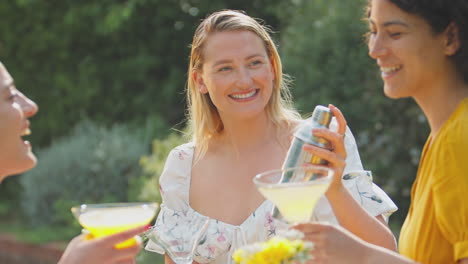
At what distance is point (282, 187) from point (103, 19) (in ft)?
25.7

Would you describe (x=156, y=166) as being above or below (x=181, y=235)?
below

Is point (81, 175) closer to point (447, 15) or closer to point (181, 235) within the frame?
point (181, 235)

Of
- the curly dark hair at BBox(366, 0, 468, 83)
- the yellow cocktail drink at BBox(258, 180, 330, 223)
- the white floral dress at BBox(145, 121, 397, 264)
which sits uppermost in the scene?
the curly dark hair at BBox(366, 0, 468, 83)

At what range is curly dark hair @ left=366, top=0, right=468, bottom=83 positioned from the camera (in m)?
1.99

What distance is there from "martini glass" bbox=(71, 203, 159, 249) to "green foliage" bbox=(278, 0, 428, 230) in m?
4.58

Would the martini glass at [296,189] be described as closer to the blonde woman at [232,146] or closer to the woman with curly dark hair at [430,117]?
the woman with curly dark hair at [430,117]

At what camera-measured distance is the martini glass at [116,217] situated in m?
2.00

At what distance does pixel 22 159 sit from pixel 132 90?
772 centimetres

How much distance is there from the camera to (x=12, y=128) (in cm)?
220

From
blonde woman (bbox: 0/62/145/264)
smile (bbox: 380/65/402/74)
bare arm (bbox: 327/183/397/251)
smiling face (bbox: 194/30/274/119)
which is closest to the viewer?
blonde woman (bbox: 0/62/145/264)

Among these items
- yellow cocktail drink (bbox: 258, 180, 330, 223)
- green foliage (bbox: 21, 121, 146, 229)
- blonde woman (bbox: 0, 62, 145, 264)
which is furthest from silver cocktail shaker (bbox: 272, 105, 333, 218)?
green foliage (bbox: 21, 121, 146, 229)

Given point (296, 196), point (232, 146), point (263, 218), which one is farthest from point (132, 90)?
point (296, 196)

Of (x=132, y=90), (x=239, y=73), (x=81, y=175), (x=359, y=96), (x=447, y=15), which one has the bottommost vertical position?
(x=81, y=175)

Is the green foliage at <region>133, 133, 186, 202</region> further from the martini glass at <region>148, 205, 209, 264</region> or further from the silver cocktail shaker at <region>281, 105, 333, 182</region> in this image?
the silver cocktail shaker at <region>281, 105, 333, 182</region>
